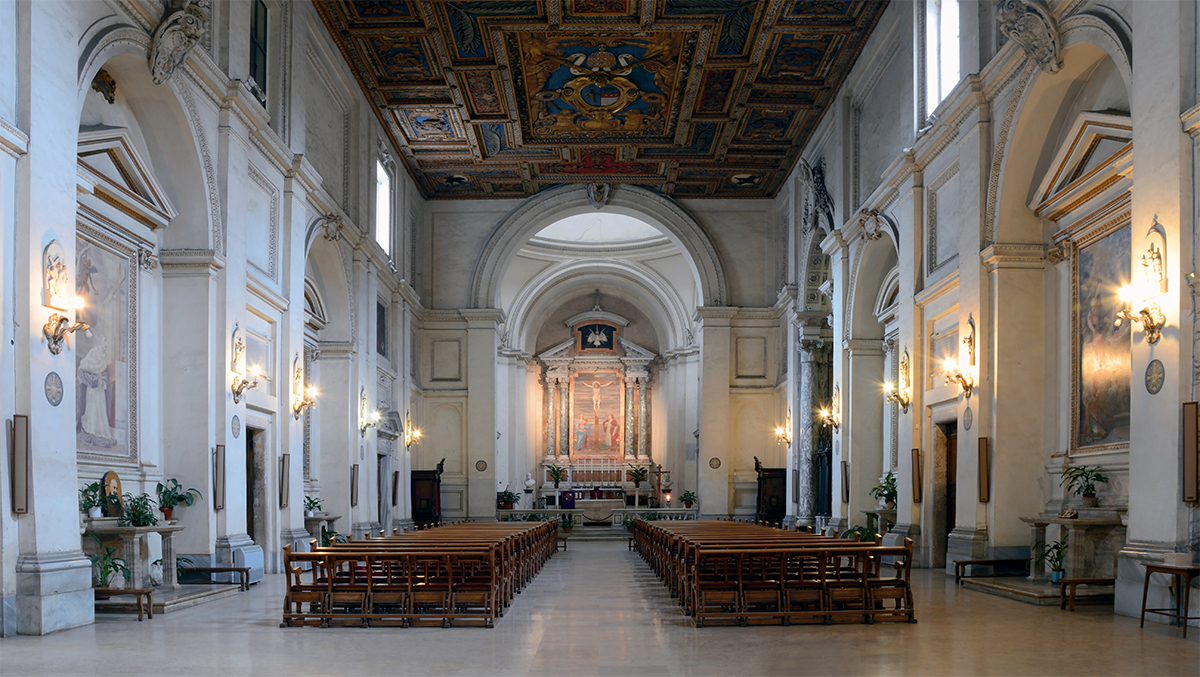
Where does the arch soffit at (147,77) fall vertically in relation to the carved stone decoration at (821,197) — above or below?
below

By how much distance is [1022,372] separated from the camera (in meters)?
13.0

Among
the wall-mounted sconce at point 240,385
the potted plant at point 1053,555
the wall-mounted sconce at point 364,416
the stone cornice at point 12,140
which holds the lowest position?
the potted plant at point 1053,555

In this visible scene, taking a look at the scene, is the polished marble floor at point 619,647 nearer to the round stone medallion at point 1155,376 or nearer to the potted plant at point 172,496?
the potted plant at point 172,496

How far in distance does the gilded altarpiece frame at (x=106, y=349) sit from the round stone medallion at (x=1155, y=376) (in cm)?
1065

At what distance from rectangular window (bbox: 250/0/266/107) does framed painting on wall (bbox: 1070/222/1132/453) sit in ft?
38.2

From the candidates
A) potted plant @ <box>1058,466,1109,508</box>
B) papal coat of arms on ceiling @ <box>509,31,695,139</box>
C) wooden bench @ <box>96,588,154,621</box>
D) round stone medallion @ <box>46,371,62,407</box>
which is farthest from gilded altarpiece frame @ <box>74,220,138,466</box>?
potted plant @ <box>1058,466,1109,508</box>

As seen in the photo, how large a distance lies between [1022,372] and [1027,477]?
1343mm

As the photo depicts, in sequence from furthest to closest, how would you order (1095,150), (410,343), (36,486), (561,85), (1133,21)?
1. (410,343)
2. (561,85)
3. (1095,150)
4. (1133,21)
5. (36,486)

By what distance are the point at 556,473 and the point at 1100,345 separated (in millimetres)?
27968

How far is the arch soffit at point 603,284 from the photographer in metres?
36.5

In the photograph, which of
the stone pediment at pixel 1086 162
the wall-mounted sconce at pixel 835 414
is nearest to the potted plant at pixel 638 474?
Answer: the wall-mounted sconce at pixel 835 414

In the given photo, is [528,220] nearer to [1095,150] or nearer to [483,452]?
[483,452]

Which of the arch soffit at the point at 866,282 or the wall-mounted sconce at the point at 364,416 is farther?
the wall-mounted sconce at the point at 364,416

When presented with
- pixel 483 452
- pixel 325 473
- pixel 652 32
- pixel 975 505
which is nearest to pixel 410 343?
pixel 483 452
